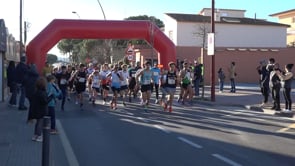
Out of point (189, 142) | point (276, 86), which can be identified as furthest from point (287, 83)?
point (189, 142)

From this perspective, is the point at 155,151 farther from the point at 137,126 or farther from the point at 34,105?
the point at 137,126

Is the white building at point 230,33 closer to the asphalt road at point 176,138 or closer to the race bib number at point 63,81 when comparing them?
the race bib number at point 63,81

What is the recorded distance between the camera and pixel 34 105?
34.1 ft

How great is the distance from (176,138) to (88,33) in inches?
725

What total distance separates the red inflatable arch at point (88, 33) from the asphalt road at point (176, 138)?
1157 centimetres

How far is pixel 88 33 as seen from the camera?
2888cm

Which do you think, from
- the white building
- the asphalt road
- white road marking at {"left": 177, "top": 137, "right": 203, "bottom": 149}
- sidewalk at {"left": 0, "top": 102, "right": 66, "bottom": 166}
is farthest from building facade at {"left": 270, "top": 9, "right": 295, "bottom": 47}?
white road marking at {"left": 177, "top": 137, "right": 203, "bottom": 149}

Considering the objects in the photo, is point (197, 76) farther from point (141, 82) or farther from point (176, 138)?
point (176, 138)

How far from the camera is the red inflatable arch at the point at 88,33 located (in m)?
28.3

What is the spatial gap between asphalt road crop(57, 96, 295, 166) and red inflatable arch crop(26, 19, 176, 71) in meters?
11.6

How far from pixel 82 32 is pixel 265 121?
16.2 meters

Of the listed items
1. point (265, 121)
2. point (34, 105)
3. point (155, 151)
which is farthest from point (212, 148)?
point (265, 121)

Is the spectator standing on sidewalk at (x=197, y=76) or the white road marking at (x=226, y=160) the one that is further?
the spectator standing on sidewalk at (x=197, y=76)

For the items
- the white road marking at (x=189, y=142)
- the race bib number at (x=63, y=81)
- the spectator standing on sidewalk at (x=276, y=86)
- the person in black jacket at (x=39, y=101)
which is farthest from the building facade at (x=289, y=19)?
the person in black jacket at (x=39, y=101)
